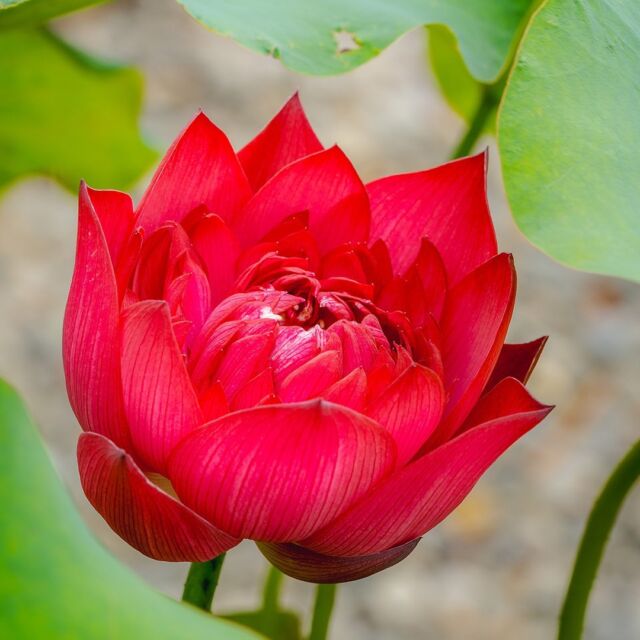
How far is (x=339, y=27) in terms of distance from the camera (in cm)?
54

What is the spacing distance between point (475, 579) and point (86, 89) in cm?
95

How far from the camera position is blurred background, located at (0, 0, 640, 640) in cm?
145

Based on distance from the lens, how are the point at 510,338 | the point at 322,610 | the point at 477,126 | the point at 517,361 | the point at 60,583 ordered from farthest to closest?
the point at 510,338, the point at 477,126, the point at 322,610, the point at 517,361, the point at 60,583

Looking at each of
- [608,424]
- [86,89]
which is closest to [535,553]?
[608,424]

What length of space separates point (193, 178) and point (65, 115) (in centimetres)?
38

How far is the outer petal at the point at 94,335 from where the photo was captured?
36 cm

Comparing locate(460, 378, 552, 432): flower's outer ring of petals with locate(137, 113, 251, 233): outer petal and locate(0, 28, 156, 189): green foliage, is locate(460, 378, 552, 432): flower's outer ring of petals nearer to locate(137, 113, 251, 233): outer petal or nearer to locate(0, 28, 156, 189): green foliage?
locate(137, 113, 251, 233): outer petal

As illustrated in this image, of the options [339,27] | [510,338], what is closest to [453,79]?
[339,27]

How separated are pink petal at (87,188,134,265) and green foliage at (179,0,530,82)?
0.11 metres

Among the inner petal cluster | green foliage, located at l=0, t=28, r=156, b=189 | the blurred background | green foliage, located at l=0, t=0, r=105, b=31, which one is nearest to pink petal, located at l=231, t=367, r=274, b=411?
the inner petal cluster

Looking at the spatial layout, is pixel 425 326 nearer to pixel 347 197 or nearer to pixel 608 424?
pixel 347 197

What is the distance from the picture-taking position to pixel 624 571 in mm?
1484

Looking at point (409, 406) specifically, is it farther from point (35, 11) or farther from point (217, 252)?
point (35, 11)

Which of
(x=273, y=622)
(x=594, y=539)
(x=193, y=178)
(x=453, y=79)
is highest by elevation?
(x=453, y=79)
